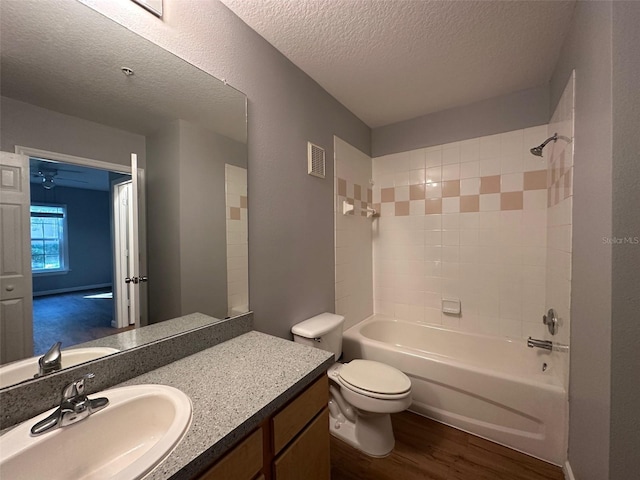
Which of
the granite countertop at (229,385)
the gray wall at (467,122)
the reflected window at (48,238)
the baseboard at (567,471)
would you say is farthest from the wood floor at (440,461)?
the gray wall at (467,122)

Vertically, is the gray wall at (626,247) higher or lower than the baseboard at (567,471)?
higher

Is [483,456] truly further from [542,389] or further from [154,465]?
[154,465]

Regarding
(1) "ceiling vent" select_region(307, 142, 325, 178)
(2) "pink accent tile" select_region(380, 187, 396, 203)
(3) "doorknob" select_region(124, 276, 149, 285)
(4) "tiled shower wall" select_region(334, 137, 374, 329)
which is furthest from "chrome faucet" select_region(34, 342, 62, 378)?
(2) "pink accent tile" select_region(380, 187, 396, 203)

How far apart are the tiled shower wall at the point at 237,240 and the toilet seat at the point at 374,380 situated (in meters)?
0.77

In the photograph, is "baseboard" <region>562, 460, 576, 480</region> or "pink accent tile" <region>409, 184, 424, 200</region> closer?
"baseboard" <region>562, 460, 576, 480</region>

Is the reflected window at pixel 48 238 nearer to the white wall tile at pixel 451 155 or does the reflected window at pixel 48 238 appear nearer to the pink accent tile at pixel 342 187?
the pink accent tile at pixel 342 187

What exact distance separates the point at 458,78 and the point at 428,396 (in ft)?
7.50

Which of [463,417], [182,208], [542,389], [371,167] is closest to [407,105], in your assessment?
[371,167]

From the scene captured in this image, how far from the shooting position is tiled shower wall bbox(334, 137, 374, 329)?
212cm

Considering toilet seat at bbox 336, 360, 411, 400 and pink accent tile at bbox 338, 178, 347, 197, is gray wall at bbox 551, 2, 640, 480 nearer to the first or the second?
toilet seat at bbox 336, 360, 411, 400

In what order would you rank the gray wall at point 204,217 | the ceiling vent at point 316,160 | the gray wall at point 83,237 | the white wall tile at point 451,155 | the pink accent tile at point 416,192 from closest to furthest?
the gray wall at point 83,237, the gray wall at point 204,217, the ceiling vent at point 316,160, the white wall tile at point 451,155, the pink accent tile at point 416,192

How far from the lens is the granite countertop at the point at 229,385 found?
22.5 inches

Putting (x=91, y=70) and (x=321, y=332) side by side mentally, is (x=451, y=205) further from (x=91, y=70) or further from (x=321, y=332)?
(x=91, y=70)

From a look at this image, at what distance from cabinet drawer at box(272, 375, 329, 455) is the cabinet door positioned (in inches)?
1.3
